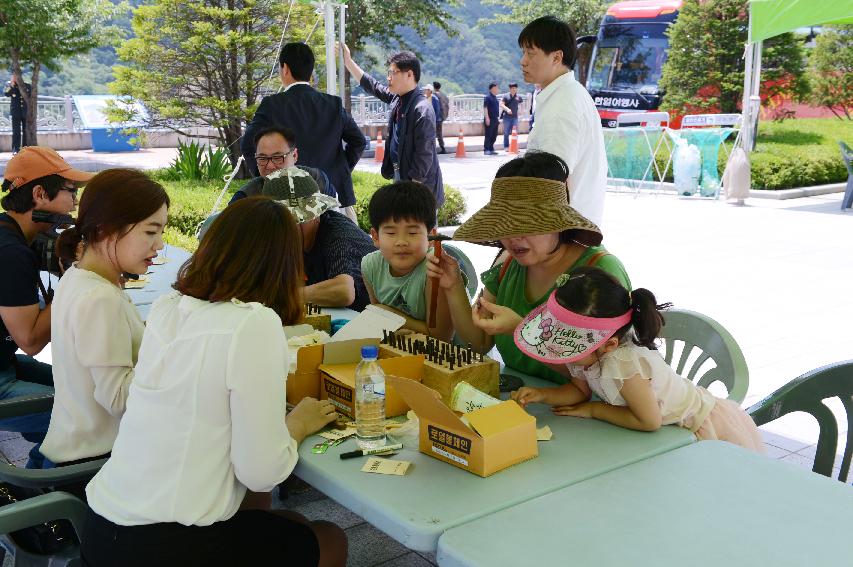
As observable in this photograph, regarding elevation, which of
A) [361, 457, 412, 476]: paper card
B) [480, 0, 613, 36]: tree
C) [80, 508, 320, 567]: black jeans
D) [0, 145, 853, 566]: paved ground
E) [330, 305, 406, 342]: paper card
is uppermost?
[480, 0, 613, 36]: tree

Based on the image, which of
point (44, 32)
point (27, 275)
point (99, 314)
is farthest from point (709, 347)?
point (44, 32)

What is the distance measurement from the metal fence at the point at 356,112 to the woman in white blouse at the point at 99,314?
1865 centimetres

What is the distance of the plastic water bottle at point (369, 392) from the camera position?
6.01 ft

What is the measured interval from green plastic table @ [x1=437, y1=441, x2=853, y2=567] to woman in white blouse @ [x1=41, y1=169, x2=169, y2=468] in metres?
1.09

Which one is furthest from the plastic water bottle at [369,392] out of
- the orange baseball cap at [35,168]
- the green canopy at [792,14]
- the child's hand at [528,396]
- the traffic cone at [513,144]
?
the traffic cone at [513,144]

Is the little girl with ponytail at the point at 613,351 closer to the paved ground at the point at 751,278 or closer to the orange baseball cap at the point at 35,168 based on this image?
the paved ground at the point at 751,278

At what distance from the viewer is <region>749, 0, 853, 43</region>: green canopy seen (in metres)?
6.43

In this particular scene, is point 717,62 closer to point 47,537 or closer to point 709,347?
point 709,347

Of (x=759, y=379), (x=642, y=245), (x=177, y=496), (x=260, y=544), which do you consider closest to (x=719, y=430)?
(x=260, y=544)

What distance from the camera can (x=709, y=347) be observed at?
2.43m

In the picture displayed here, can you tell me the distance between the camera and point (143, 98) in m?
10.7

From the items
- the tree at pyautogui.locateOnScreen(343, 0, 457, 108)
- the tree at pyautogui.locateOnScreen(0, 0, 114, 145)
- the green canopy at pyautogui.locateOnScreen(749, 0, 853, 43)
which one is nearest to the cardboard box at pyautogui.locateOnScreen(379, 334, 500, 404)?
the green canopy at pyautogui.locateOnScreen(749, 0, 853, 43)

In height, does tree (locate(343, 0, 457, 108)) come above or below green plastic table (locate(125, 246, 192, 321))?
above

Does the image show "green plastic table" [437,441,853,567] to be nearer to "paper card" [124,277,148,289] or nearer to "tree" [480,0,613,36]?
"paper card" [124,277,148,289]
